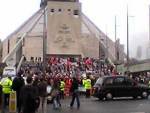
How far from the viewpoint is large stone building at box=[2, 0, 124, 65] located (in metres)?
120

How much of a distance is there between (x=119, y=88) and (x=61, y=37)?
84.4m

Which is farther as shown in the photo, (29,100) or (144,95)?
(144,95)

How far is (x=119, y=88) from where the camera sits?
116 ft

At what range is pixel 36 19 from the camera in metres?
149

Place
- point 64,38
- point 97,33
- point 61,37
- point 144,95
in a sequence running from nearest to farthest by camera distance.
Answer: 1. point 144,95
2. point 61,37
3. point 64,38
4. point 97,33

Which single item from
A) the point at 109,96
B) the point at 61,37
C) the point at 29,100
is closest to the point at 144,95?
the point at 109,96

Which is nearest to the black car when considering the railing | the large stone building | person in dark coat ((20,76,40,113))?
person in dark coat ((20,76,40,113))

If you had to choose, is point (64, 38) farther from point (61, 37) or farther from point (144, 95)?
point (144, 95)

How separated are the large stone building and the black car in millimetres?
73061

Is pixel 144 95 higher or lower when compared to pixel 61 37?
lower

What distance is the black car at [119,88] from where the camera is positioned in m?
35.4

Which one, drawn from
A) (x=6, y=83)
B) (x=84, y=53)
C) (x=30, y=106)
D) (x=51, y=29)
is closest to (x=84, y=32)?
(x=84, y=53)

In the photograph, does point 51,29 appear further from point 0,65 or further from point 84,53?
point 0,65

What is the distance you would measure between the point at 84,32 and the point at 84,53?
34.0 ft
